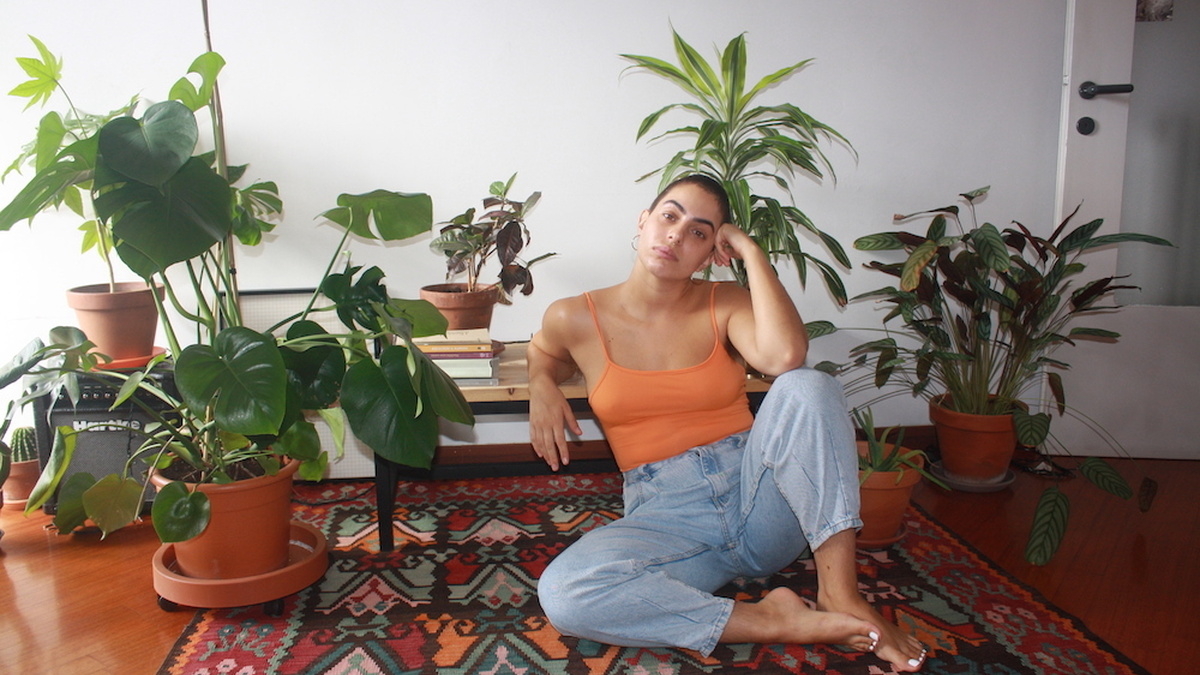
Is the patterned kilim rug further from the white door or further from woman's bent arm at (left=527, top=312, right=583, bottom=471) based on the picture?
the white door

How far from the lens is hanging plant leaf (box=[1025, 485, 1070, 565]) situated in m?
1.93

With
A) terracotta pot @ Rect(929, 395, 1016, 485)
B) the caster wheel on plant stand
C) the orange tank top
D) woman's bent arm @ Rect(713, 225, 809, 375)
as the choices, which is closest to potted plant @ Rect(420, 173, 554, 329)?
the orange tank top

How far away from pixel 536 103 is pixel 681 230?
3.45 ft

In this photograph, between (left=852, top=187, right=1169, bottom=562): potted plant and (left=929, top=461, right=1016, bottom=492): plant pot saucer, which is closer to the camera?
(left=852, top=187, right=1169, bottom=562): potted plant

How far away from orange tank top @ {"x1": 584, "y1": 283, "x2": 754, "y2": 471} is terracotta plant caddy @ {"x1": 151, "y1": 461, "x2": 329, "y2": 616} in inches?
29.0

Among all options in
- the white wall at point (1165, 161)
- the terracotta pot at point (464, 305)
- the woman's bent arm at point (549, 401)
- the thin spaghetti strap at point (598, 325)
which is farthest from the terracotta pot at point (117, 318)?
the white wall at point (1165, 161)

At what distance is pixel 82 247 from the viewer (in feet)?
7.59

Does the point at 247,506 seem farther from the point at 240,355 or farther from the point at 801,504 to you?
the point at 801,504

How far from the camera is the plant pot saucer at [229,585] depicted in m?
1.69

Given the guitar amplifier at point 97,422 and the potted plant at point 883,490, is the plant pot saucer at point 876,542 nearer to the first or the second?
the potted plant at point 883,490

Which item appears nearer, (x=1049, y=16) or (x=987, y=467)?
(x=987, y=467)

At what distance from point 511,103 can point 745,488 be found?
1482 mm

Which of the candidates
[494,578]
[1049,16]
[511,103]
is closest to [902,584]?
[494,578]

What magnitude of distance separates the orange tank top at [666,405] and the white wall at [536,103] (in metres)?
0.93
